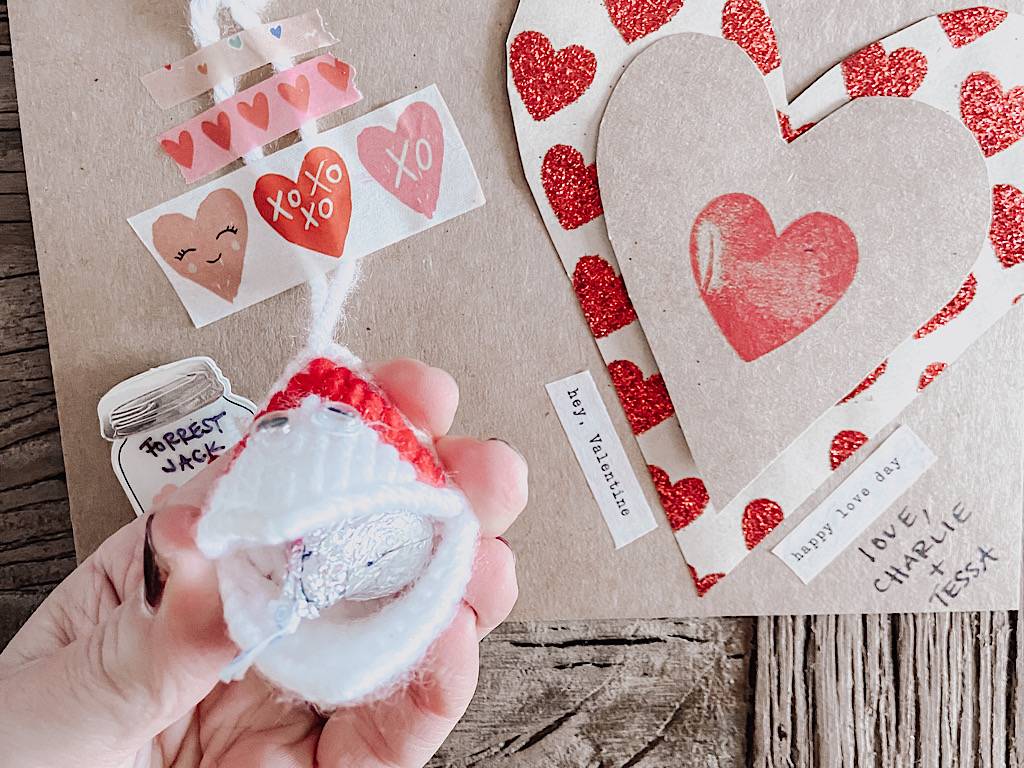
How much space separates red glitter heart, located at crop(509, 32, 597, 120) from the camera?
0.75 m

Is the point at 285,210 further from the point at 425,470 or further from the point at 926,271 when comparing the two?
the point at 926,271

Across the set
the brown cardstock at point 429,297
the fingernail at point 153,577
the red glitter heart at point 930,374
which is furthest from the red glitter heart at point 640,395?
the fingernail at point 153,577

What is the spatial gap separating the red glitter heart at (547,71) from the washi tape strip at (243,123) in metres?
0.18

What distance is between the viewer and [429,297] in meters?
0.77

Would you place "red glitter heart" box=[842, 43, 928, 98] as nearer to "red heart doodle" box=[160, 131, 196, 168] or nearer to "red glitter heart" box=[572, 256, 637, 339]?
"red glitter heart" box=[572, 256, 637, 339]

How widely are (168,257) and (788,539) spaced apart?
62 centimetres

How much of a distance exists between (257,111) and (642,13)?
0.35m

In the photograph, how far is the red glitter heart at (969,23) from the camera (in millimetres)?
734

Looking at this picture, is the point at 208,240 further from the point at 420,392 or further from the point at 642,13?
the point at 642,13

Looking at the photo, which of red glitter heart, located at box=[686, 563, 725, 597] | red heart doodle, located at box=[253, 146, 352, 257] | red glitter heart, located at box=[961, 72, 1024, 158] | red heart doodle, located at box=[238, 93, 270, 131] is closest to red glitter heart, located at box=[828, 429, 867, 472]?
red glitter heart, located at box=[686, 563, 725, 597]

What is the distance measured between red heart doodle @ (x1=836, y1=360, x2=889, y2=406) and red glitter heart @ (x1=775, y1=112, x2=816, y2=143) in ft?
0.71

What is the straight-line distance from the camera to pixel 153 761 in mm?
626

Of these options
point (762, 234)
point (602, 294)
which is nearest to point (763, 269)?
point (762, 234)

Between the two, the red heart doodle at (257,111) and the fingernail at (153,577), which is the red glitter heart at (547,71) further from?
the fingernail at (153,577)
